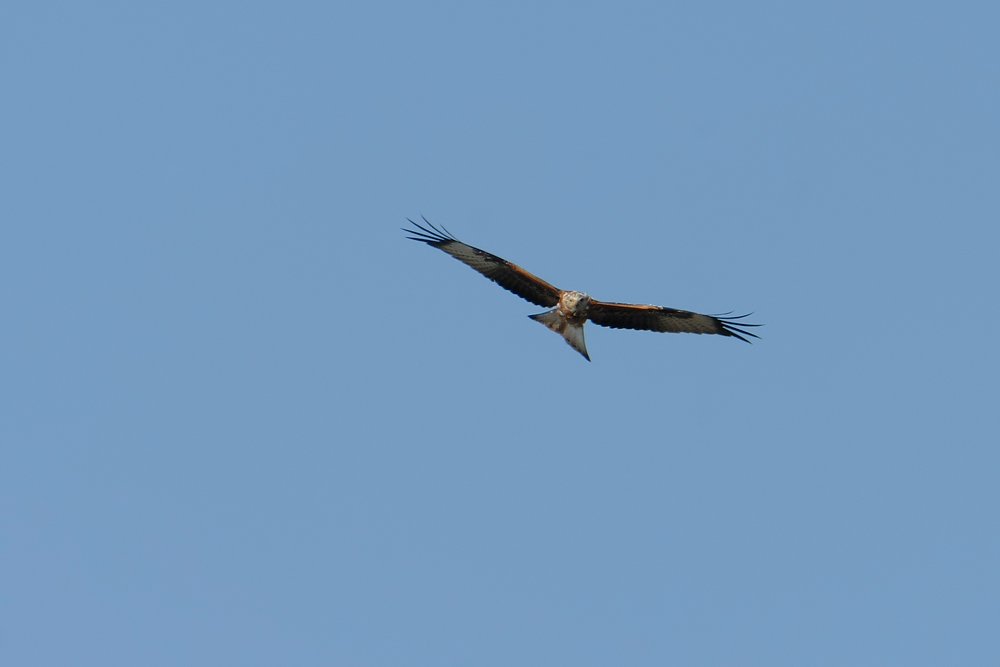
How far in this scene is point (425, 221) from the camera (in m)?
17.8

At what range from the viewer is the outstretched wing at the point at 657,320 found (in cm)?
1783

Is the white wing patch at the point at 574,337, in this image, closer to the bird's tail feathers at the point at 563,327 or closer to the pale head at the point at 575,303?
the bird's tail feathers at the point at 563,327

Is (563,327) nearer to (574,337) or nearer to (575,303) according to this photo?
(574,337)

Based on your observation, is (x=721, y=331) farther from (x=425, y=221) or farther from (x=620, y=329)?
(x=425, y=221)

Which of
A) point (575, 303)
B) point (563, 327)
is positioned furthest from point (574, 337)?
point (575, 303)

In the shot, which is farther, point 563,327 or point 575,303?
point 563,327

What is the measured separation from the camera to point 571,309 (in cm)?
1736

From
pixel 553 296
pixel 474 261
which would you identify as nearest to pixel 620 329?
pixel 553 296

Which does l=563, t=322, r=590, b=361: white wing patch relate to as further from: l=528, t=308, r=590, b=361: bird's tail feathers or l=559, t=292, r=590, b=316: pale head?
l=559, t=292, r=590, b=316: pale head

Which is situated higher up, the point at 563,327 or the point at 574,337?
the point at 563,327

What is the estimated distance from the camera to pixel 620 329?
1831 centimetres

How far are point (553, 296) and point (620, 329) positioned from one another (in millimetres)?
1303

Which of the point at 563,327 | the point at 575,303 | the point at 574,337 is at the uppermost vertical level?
the point at 575,303

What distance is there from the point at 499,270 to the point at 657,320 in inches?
104
